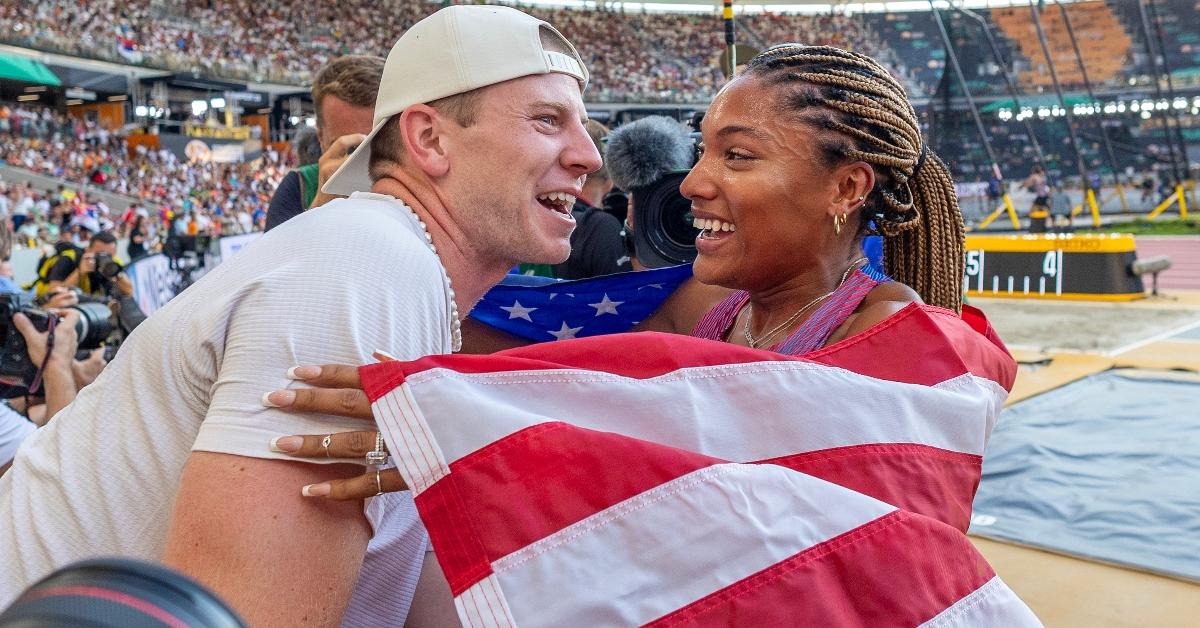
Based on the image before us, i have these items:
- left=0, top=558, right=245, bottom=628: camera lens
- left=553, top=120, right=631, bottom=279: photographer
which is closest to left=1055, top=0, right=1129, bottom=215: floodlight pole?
left=553, top=120, right=631, bottom=279: photographer

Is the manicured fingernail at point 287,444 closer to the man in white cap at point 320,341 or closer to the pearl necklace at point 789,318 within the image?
the man in white cap at point 320,341

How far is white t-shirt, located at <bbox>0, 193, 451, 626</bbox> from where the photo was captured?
121 centimetres

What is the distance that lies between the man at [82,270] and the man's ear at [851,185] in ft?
21.1

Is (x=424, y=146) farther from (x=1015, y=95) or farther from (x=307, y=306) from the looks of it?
(x=1015, y=95)

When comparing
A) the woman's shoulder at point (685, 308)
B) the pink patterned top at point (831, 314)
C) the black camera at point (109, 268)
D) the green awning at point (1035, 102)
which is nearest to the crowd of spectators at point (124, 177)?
the black camera at point (109, 268)

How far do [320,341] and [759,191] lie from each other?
2.93ft

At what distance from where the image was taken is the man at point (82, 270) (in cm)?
696

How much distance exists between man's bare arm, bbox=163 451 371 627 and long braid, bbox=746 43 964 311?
1097 millimetres

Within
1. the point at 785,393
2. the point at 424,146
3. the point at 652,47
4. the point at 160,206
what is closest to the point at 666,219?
the point at 424,146

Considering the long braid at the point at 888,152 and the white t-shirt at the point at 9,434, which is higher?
the long braid at the point at 888,152

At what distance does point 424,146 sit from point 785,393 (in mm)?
730

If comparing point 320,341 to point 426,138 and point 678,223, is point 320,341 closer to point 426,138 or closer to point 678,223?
point 426,138

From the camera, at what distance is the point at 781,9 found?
41.6 meters

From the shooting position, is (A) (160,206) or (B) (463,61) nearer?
(B) (463,61)
